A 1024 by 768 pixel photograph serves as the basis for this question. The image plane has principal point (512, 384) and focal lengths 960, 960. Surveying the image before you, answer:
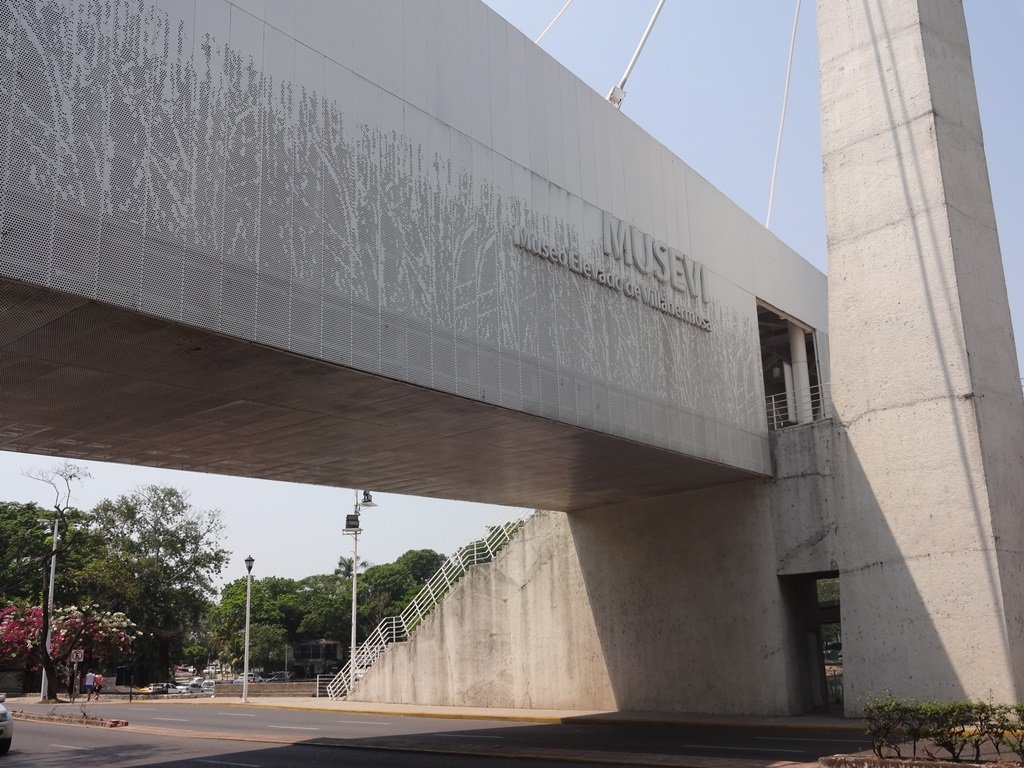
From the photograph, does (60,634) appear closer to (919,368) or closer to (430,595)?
(430,595)

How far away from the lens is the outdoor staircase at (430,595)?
32438 millimetres

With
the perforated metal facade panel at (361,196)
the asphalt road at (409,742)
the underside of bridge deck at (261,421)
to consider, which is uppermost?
the perforated metal facade panel at (361,196)

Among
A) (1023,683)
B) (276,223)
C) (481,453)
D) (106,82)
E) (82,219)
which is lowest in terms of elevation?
(1023,683)

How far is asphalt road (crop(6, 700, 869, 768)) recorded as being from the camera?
54.5 feet

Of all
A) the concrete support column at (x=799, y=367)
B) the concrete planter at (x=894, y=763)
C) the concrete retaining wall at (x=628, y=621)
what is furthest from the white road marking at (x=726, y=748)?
the concrete support column at (x=799, y=367)

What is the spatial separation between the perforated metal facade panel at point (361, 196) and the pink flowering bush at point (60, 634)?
40086 millimetres

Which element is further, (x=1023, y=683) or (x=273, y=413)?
(x=1023, y=683)

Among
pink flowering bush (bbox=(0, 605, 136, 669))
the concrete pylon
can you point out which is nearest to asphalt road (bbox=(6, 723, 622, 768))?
the concrete pylon

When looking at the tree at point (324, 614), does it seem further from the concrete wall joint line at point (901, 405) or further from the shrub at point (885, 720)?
the shrub at point (885, 720)

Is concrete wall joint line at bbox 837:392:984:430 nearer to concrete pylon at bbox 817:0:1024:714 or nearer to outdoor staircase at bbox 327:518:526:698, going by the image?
concrete pylon at bbox 817:0:1024:714

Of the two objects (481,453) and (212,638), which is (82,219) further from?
(212,638)

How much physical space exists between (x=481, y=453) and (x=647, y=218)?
683cm

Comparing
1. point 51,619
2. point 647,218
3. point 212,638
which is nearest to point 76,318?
point 647,218

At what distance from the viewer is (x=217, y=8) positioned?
14.1 m
